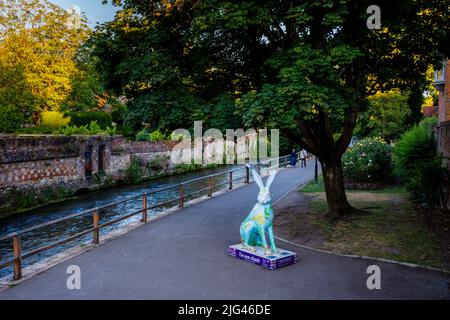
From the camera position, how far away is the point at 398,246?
9.73m

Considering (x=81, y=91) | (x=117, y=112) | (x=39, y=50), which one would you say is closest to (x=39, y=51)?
(x=39, y=50)

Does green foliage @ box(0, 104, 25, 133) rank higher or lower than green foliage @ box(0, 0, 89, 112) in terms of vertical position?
lower

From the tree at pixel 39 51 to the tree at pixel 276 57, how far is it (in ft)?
76.3

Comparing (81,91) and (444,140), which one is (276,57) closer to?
(444,140)

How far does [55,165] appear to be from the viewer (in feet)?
70.4

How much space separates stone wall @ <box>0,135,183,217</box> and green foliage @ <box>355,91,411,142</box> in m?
21.6

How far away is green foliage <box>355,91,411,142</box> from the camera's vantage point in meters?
37.3

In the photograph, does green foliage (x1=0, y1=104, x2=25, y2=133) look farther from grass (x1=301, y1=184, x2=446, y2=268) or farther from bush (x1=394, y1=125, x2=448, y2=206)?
bush (x1=394, y1=125, x2=448, y2=206)

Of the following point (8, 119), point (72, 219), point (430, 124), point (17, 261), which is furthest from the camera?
point (8, 119)

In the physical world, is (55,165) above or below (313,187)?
above

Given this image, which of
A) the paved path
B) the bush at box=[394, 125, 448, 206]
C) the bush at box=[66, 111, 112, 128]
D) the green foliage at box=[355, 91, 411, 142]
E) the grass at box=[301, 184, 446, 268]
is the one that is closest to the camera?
the paved path

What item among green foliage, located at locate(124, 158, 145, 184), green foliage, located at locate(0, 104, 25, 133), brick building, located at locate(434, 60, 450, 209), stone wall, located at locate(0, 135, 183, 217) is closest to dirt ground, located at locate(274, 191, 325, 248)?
brick building, located at locate(434, 60, 450, 209)

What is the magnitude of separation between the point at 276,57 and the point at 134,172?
Result: 18087 millimetres

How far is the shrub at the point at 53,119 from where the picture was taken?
3309 centimetres
